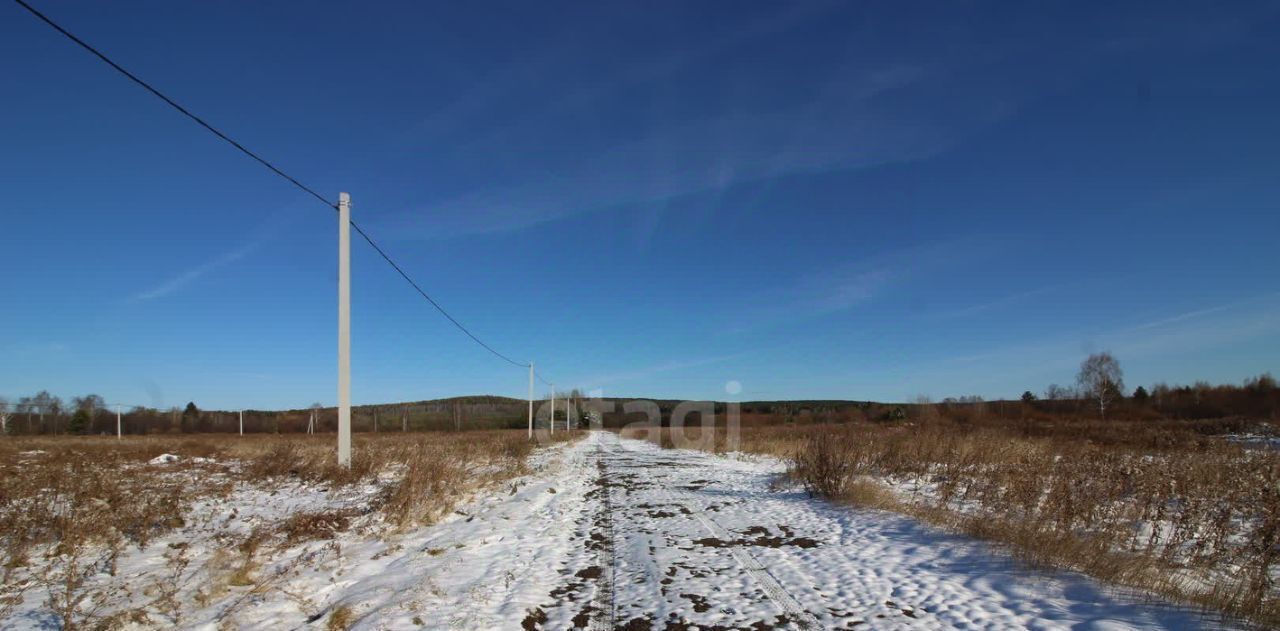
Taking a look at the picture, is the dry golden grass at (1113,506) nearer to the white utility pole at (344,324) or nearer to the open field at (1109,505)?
the open field at (1109,505)

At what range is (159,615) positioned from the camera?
15.4 feet

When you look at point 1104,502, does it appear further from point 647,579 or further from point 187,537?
point 187,537

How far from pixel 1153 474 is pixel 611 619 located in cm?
873

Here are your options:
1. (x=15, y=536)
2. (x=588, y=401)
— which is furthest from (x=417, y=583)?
(x=588, y=401)

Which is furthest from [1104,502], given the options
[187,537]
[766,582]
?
[187,537]

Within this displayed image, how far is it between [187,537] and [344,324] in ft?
18.1

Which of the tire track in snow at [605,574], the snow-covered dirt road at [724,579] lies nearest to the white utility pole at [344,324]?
the snow-covered dirt road at [724,579]

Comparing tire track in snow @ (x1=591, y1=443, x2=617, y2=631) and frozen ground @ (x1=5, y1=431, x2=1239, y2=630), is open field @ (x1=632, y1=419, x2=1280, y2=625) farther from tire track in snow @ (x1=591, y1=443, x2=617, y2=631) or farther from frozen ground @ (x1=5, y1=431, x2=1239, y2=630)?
tire track in snow @ (x1=591, y1=443, x2=617, y2=631)

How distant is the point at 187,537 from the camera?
24.6ft

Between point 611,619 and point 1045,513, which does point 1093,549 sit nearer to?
point 1045,513

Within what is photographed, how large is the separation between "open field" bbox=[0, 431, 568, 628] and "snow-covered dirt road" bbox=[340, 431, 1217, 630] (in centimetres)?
81

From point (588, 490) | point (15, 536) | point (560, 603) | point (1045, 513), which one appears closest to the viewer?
point (560, 603)

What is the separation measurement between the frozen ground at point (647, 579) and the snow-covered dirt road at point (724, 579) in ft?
0.07

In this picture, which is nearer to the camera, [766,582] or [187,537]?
[766,582]
